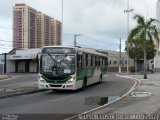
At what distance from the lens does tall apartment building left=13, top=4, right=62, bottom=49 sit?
70938 mm

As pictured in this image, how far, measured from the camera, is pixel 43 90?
2559cm

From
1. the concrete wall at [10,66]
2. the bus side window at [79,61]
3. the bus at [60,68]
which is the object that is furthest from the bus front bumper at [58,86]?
the concrete wall at [10,66]

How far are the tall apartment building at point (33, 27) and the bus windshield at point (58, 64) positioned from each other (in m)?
46.5

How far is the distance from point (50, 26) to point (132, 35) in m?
43.9

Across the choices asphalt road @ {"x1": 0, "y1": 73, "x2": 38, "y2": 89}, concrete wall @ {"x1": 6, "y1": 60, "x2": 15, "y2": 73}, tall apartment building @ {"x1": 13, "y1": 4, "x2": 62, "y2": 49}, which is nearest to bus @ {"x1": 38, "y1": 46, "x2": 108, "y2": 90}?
asphalt road @ {"x1": 0, "y1": 73, "x2": 38, "y2": 89}

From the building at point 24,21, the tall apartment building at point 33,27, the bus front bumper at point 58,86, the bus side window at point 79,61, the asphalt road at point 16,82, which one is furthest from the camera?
the tall apartment building at point 33,27

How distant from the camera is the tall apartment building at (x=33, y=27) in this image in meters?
70.9

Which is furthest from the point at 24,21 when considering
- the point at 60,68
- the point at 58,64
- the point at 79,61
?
the point at 60,68

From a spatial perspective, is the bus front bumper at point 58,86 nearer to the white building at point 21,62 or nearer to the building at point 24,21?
the building at point 24,21

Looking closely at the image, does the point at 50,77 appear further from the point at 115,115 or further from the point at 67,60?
the point at 115,115

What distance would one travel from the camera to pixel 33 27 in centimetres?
7431

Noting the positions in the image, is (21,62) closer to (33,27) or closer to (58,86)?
(33,27)

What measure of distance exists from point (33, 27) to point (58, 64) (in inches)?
2022

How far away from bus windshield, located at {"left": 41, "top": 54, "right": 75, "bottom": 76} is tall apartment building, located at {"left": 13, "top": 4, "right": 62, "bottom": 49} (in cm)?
4645
